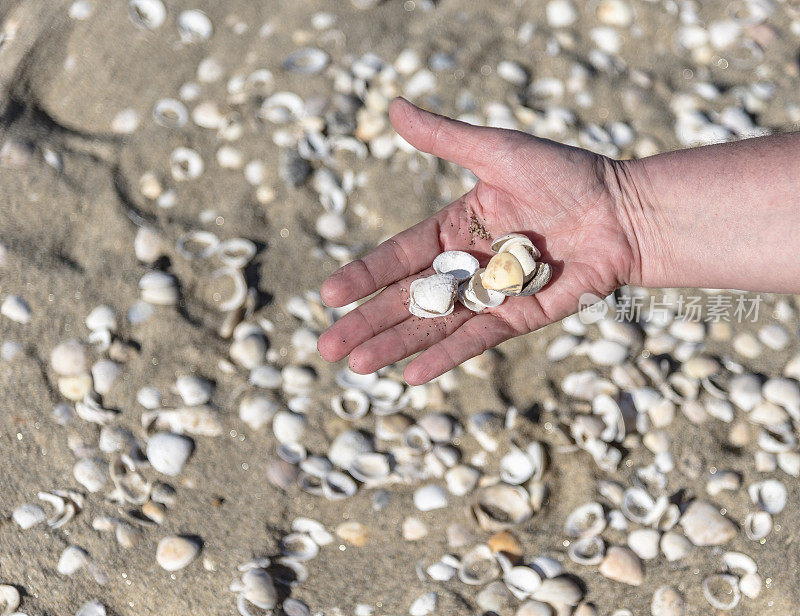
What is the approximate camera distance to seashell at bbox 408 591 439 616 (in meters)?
2.27

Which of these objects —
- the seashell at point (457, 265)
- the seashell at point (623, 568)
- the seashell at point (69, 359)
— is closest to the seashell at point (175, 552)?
the seashell at point (69, 359)

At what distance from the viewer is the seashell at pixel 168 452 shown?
2457 millimetres

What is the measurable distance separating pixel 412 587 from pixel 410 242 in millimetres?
1177

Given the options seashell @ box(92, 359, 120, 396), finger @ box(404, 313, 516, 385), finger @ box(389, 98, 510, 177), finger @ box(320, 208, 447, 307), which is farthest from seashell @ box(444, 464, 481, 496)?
seashell @ box(92, 359, 120, 396)

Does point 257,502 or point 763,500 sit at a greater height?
point 257,502

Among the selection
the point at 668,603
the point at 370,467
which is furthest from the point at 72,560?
the point at 668,603

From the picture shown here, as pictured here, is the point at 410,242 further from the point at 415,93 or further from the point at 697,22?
the point at 697,22

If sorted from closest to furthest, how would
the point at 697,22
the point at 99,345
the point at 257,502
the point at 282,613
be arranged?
1. the point at 282,613
2. the point at 257,502
3. the point at 99,345
4. the point at 697,22

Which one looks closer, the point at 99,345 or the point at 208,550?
the point at 208,550

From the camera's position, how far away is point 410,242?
2.39 m

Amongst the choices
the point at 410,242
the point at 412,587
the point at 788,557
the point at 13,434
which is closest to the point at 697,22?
the point at 410,242

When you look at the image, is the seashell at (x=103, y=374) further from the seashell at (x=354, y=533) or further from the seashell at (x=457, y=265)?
the seashell at (x=457, y=265)

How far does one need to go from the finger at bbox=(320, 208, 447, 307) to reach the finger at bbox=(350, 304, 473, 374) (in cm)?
17

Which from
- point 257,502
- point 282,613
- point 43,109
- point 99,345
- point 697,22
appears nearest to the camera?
point 282,613
